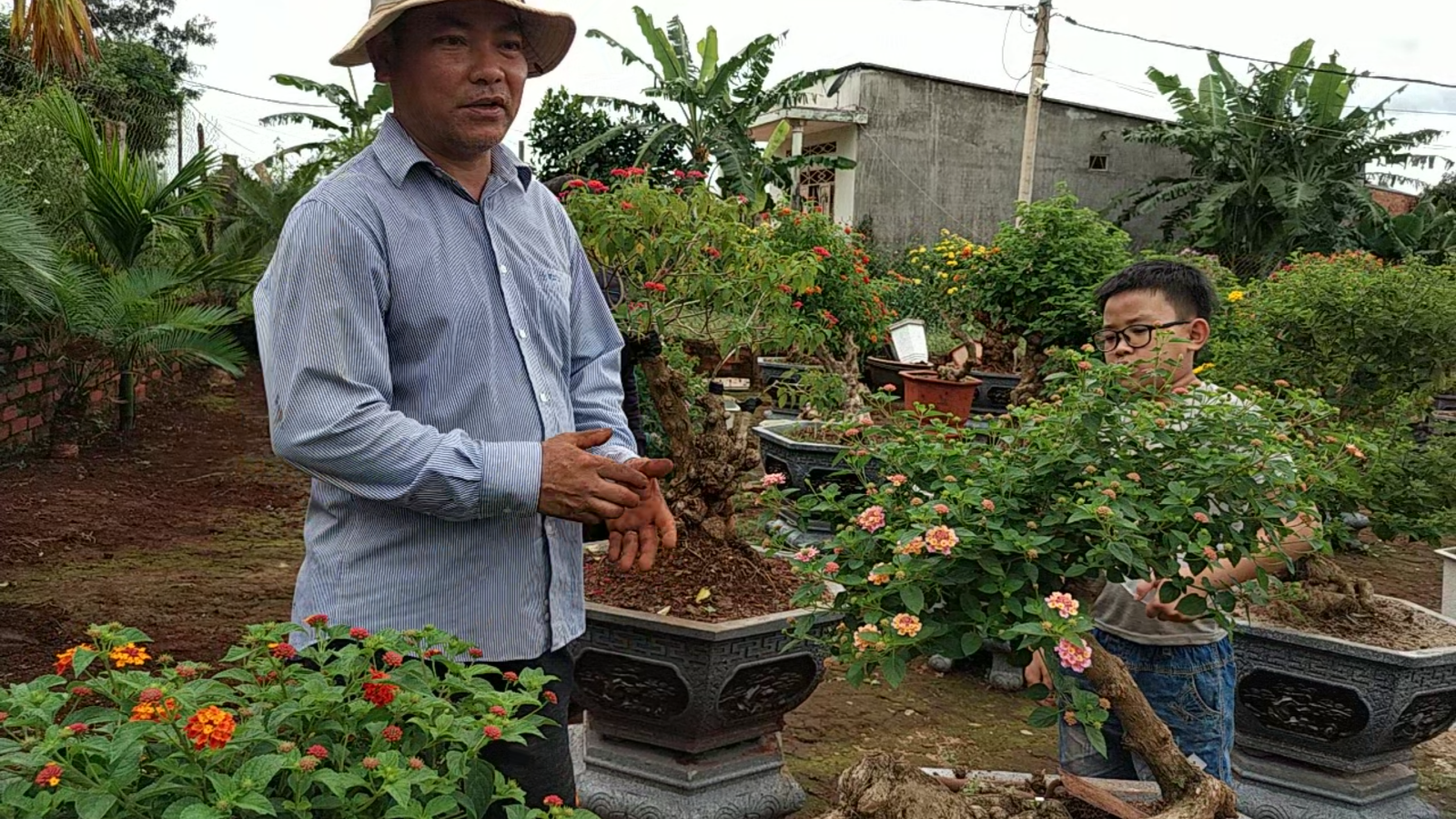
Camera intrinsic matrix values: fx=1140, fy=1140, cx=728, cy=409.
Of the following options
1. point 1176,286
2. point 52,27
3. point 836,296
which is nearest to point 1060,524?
point 1176,286

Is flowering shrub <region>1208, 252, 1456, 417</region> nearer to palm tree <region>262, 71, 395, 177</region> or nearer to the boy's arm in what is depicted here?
the boy's arm

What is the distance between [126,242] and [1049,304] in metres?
5.89

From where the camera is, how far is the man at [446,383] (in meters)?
1.63

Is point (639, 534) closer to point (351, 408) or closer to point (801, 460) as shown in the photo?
point (351, 408)

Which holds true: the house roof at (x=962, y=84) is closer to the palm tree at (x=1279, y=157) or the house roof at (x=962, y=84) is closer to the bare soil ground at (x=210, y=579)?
the palm tree at (x=1279, y=157)

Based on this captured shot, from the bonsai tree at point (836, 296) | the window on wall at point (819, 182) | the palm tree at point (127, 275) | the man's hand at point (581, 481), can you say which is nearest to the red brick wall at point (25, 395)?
the palm tree at point (127, 275)

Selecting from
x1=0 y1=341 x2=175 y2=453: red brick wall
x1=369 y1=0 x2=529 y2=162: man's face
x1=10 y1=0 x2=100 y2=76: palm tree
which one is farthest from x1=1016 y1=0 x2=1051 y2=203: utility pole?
x1=369 y1=0 x2=529 y2=162: man's face

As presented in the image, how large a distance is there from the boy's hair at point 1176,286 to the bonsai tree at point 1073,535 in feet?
2.00

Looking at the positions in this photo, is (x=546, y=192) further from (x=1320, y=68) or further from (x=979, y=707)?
(x=1320, y=68)

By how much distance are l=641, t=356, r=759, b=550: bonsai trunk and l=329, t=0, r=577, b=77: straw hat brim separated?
130 cm

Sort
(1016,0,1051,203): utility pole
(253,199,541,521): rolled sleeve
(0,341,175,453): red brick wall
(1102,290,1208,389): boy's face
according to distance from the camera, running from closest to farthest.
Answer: (253,199,541,521): rolled sleeve, (1102,290,1208,389): boy's face, (0,341,175,453): red brick wall, (1016,0,1051,203): utility pole

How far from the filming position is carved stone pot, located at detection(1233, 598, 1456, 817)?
9.88 feet

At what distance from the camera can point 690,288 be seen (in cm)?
368

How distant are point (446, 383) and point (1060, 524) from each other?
1.02 metres
